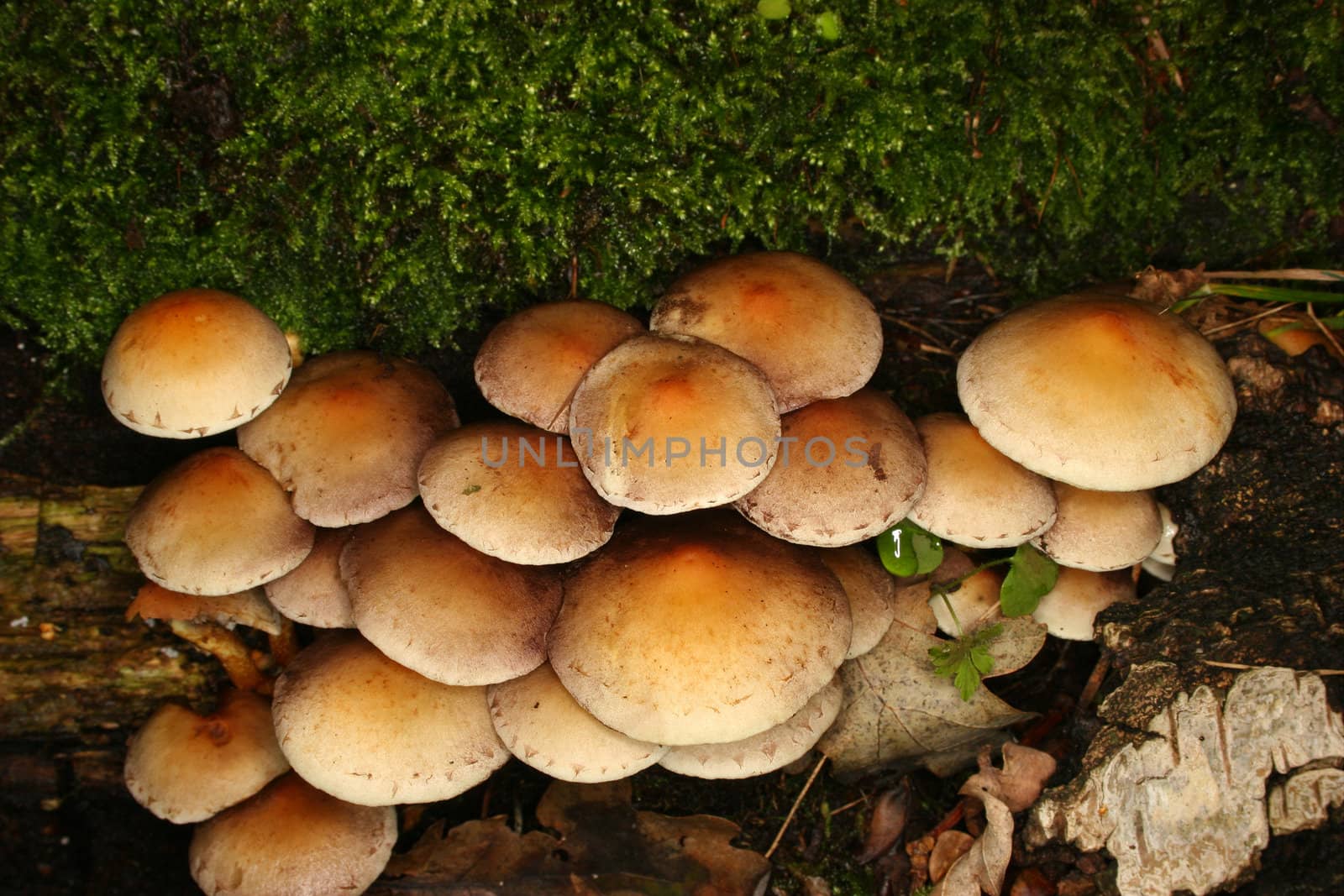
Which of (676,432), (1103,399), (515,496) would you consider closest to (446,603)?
(515,496)

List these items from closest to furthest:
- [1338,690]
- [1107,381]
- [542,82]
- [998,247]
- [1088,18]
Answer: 1. [1338,690]
2. [1107,381]
3. [542,82]
4. [1088,18]
5. [998,247]

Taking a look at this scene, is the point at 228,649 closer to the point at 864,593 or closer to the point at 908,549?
the point at 864,593

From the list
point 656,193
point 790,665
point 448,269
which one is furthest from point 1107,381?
point 448,269

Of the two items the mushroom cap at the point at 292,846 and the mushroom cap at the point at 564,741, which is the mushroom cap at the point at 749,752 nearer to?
the mushroom cap at the point at 564,741

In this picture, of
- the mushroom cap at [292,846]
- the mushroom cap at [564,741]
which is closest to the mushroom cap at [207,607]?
the mushroom cap at [292,846]

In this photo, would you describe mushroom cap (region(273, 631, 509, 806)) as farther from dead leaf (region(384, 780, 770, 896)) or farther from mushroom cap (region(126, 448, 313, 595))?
dead leaf (region(384, 780, 770, 896))

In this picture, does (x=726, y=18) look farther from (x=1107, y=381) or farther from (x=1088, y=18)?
(x=1107, y=381)

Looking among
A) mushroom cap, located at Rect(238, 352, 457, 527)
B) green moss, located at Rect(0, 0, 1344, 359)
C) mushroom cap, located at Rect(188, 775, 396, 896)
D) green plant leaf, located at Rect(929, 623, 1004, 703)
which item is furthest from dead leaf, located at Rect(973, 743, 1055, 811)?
mushroom cap, located at Rect(238, 352, 457, 527)

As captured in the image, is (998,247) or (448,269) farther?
(998,247)
